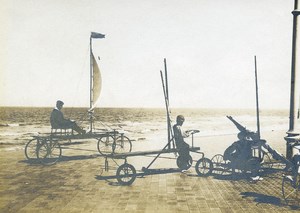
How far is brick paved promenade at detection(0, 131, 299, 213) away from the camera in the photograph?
566 centimetres

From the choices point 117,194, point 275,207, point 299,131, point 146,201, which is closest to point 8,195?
point 117,194

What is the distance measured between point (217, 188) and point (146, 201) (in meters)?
1.86

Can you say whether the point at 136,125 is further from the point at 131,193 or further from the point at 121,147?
the point at 131,193

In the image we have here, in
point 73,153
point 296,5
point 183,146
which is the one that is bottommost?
point 73,153

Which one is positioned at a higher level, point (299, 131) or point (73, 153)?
point (299, 131)

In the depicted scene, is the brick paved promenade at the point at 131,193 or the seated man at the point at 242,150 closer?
the brick paved promenade at the point at 131,193

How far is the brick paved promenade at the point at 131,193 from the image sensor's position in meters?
5.66

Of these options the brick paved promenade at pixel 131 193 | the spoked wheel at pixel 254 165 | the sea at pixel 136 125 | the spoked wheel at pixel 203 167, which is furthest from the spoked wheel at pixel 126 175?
the spoked wheel at pixel 254 165

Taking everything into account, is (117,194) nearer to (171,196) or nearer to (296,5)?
(171,196)

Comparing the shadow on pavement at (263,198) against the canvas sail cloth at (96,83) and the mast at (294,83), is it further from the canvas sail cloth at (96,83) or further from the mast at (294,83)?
the canvas sail cloth at (96,83)

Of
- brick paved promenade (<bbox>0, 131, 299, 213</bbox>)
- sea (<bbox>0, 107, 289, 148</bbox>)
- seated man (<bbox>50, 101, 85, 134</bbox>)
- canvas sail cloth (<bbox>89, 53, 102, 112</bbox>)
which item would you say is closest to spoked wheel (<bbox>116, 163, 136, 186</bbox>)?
brick paved promenade (<bbox>0, 131, 299, 213</bbox>)

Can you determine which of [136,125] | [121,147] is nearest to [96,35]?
[121,147]

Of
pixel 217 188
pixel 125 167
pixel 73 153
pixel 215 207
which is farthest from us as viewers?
pixel 73 153

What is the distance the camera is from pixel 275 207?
18.6 feet
